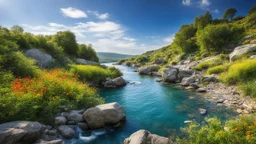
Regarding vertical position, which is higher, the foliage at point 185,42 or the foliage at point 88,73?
the foliage at point 185,42

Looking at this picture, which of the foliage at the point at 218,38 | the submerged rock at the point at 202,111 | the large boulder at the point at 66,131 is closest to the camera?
the large boulder at the point at 66,131

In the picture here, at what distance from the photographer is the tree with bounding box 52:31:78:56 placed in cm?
3684

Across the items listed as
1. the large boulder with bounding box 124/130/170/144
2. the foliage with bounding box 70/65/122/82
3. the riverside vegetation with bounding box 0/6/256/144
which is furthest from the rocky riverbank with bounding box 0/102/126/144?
the foliage with bounding box 70/65/122/82

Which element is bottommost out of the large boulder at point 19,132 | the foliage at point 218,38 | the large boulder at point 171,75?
the large boulder at point 19,132

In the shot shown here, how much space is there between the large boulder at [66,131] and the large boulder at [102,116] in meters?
1.35

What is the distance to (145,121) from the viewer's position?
1150 centimetres

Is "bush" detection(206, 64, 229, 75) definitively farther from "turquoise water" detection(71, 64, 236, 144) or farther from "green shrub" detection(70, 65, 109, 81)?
"green shrub" detection(70, 65, 109, 81)

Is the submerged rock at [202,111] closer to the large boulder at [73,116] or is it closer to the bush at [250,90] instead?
the bush at [250,90]

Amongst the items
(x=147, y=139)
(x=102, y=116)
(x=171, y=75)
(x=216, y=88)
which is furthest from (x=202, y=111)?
(x=171, y=75)

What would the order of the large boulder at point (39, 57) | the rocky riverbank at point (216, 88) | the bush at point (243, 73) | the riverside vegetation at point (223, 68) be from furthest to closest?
the large boulder at point (39, 57)
the bush at point (243, 73)
the rocky riverbank at point (216, 88)
the riverside vegetation at point (223, 68)

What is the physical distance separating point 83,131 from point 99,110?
182 centimetres

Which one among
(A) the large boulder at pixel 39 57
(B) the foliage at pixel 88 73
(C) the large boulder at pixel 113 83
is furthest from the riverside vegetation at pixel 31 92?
(C) the large boulder at pixel 113 83

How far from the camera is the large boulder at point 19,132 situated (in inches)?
237

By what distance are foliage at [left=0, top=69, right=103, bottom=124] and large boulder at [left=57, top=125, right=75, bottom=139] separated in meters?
0.90
